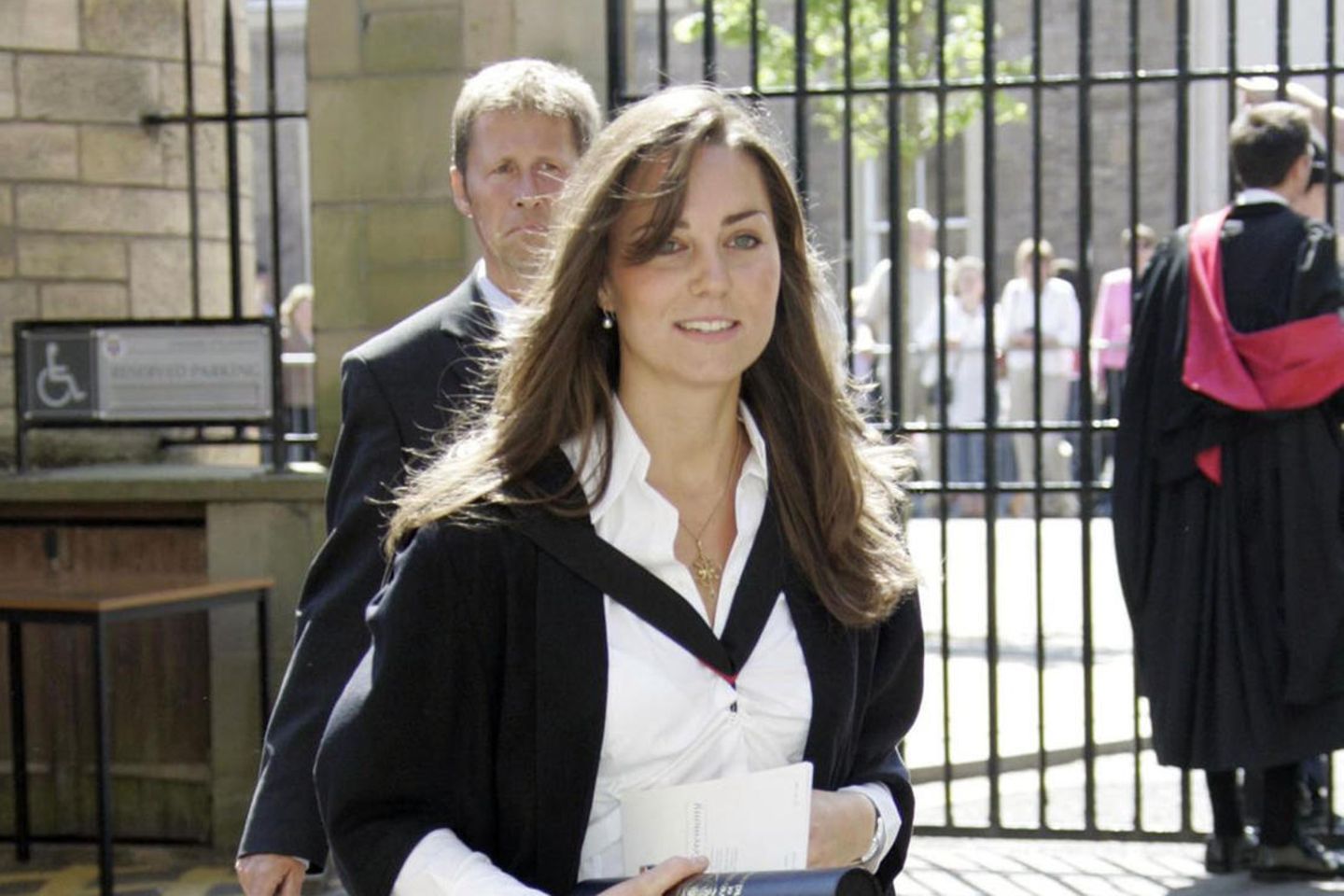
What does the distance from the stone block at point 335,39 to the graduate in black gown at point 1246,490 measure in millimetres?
2202

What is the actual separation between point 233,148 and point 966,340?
28.9ft

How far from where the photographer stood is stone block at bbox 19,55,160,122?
6.63 meters

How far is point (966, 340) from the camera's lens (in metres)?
14.8

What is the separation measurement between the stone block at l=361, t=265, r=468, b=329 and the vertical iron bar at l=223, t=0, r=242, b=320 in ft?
2.28

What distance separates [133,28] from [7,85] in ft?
1.37

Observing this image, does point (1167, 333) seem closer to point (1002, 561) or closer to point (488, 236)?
point (488, 236)

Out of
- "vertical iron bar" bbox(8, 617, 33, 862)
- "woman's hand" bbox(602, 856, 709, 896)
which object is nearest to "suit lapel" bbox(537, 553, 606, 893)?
"woman's hand" bbox(602, 856, 709, 896)

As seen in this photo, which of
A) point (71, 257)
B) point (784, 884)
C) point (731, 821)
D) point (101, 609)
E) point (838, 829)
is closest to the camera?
point (784, 884)

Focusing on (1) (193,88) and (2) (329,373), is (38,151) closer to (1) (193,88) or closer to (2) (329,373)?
(1) (193,88)

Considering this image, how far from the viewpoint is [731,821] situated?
2.17 meters

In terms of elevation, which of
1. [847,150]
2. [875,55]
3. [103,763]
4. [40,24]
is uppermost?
[875,55]

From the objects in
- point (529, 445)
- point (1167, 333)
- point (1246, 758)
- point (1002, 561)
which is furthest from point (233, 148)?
point (1002, 561)

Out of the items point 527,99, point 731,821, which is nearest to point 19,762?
point 527,99

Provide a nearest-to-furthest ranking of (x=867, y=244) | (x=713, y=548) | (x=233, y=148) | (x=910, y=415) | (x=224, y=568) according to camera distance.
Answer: (x=713, y=548) < (x=224, y=568) < (x=233, y=148) < (x=910, y=415) < (x=867, y=244)
